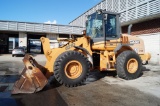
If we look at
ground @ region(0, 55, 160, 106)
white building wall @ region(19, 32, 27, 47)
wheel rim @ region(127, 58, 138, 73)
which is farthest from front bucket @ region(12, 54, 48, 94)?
white building wall @ region(19, 32, 27, 47)

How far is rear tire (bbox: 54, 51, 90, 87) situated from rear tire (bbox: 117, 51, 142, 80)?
1747 millimetres

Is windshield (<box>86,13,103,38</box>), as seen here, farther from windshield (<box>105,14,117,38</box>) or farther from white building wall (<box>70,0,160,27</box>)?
white building wall (<box>70,0,160,27</box>)

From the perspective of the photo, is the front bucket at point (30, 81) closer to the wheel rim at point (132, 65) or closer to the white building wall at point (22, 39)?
the wheel rim at point (132, 65)

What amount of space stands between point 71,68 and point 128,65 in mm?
2902

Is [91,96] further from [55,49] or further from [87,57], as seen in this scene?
[55,49]

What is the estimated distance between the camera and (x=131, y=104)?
5.66m

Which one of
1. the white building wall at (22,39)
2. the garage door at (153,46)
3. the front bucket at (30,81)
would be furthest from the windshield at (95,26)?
the white building wall at (22,39)

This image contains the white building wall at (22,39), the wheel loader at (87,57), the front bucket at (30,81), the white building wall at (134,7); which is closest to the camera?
the front bucket at (30,81)

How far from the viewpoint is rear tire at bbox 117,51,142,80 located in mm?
8758

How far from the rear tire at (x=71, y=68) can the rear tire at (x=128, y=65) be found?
5.73ft

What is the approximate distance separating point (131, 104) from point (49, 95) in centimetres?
244

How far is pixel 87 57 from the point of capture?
819cm

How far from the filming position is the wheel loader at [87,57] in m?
6.75

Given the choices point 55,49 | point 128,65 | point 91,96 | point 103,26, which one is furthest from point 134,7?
point 91,96
